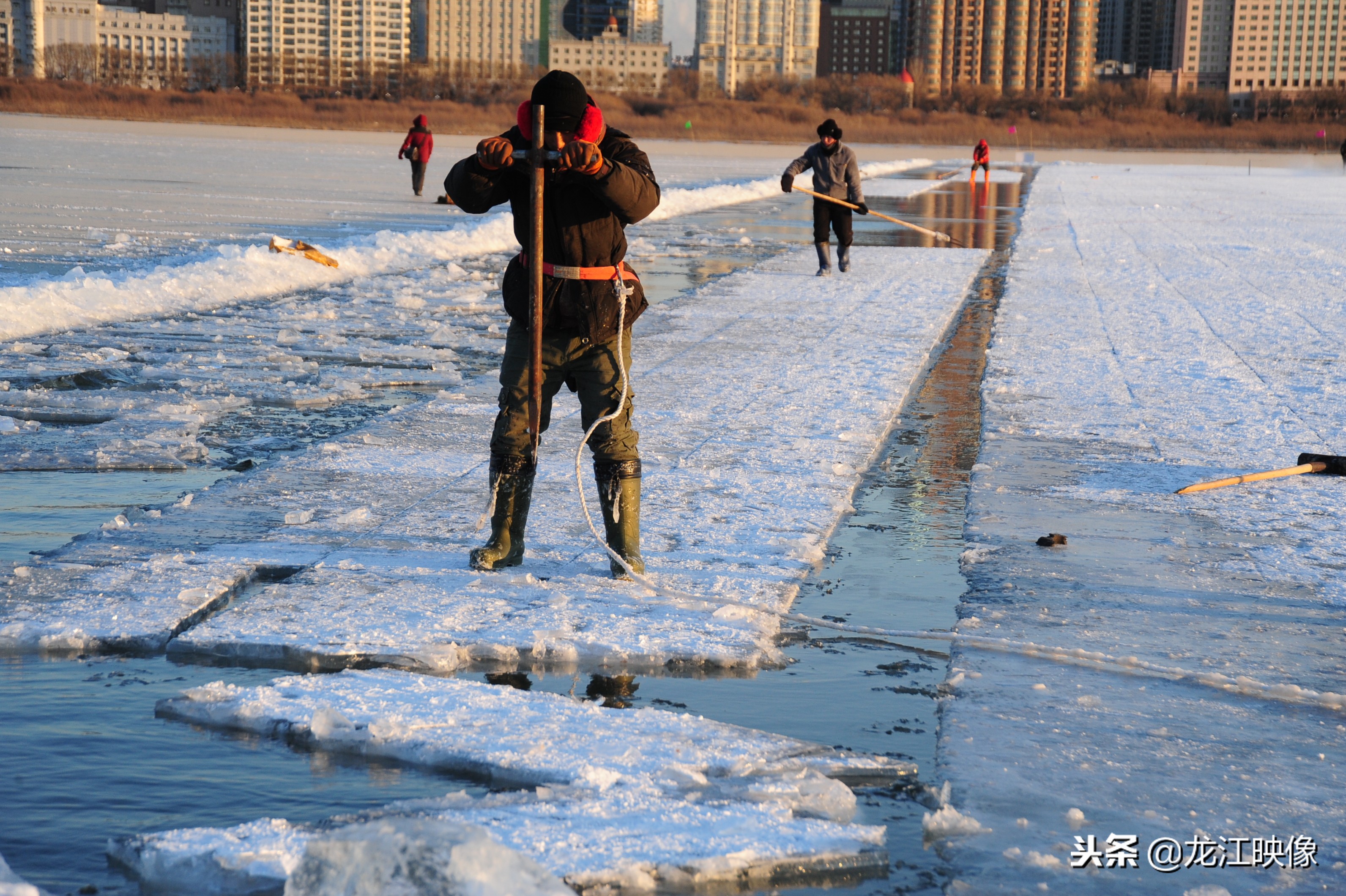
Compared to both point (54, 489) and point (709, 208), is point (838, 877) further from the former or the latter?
point (709, 208)

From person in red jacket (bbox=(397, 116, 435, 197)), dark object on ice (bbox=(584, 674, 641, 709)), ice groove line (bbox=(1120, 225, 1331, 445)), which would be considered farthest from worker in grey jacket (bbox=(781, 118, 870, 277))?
person in red jacket (bbox=(397, 116, 435, 197))

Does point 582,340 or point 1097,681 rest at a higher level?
point 582,340

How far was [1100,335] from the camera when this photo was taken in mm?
11773

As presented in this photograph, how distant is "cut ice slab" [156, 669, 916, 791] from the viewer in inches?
130

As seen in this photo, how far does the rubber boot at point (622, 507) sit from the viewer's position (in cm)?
495

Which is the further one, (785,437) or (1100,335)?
(1100,335)

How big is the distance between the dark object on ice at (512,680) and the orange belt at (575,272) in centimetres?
133

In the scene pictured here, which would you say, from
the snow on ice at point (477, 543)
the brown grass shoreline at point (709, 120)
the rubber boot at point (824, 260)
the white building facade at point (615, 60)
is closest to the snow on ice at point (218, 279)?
the snow on ice at point (477, 543)

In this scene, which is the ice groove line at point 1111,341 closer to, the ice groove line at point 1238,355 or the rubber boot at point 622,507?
the ice groove line at point 1238,355

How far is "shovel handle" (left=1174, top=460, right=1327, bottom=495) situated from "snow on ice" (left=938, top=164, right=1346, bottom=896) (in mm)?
52

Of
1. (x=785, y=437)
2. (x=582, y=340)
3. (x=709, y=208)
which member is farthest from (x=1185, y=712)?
(x=709, y=208)

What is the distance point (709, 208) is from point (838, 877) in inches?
1091

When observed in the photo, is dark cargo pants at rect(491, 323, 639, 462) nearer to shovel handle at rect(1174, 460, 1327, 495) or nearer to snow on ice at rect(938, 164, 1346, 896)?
snow on ice at rect(938, 164, 1346, 896)

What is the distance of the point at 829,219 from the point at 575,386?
10.8m
